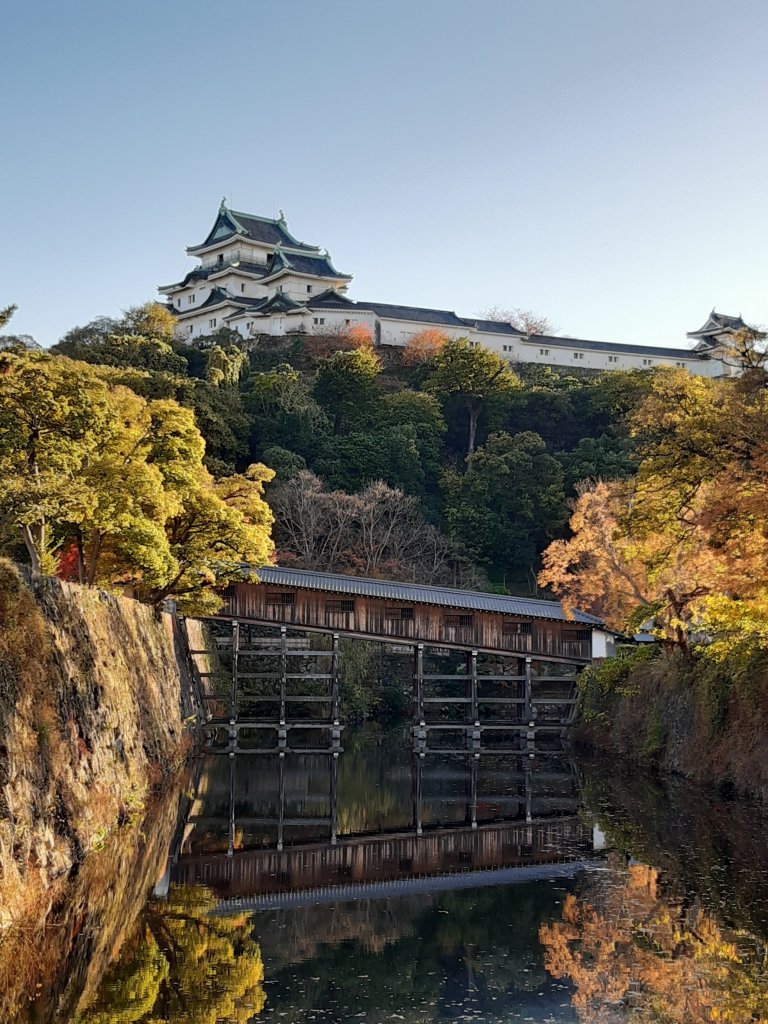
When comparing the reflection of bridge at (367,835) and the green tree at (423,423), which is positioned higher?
the green tree at (423,423)

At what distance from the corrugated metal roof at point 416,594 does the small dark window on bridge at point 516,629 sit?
474 millimetres

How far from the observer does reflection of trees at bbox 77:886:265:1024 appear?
9.27 m

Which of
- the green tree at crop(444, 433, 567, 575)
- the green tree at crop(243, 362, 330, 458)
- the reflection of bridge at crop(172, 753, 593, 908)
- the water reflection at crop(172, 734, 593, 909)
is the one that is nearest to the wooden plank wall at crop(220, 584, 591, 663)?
the water reflection at crop(172, 734, 593, 909)

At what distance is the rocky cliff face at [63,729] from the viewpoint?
11.3 m

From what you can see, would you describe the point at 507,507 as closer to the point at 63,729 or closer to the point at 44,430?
the point at 44,430

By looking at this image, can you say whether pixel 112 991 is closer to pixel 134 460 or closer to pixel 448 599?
pixel 134 460

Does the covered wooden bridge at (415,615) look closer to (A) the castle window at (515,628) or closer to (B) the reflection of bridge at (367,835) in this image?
Answer: (A) the castle window at (515,628)

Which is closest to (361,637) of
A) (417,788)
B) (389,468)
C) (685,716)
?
(417,788)

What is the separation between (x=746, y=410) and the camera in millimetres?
15445

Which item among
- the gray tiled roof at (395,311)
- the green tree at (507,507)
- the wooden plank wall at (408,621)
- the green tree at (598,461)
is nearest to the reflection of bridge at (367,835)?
the wooden plank wall at (408,621)

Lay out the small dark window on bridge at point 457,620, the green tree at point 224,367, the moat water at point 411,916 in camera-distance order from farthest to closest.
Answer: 1. the green tree at point 224,367
2. the small dark window on bridge at point 457,620
3. the moat water at point 411,916

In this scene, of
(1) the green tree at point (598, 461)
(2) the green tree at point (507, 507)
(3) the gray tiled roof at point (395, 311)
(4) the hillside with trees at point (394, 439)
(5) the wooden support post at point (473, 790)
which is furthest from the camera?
(3) the gray tiled roof at point (395, 311)

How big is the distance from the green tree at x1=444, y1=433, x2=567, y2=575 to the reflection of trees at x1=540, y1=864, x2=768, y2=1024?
34.3 meters

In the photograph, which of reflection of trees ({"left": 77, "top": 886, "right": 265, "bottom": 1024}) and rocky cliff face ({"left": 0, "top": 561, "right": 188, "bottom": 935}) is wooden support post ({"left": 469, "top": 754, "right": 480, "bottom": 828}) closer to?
rocky cliff face ({"left": 0, "top": 561, "right": 188, "bottom": 935})
